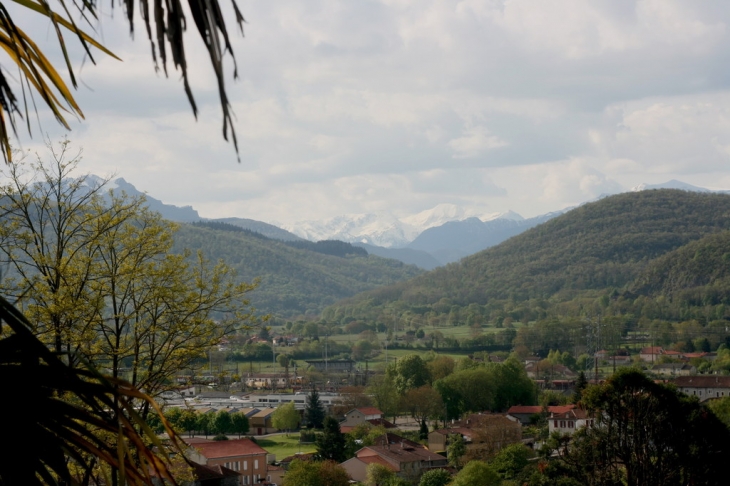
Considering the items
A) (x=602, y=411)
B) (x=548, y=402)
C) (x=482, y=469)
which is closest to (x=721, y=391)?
(x=548, y=402)

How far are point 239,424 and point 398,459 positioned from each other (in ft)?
56.2

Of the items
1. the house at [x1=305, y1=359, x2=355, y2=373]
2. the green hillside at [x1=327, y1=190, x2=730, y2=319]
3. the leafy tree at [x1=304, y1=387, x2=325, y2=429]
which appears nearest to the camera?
the leafy tree at [x1=304, y1=387, x2=325, y2=429]

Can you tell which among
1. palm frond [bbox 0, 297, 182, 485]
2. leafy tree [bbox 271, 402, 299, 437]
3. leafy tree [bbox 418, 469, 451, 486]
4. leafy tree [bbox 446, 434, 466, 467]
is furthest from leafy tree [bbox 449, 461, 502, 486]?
palm frond [bbox 0, 297, 182, 485]

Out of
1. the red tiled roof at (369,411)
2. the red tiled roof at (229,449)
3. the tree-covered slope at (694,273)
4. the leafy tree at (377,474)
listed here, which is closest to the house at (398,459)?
the leafy tree at (377,474)

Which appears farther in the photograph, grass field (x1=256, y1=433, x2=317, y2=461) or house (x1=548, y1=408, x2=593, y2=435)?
grass field (x1=256, y1=433, x2=317, y2=461)

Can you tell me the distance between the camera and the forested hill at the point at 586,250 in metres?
150

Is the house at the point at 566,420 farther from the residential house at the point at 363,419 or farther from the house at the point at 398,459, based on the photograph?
the residential house at the point at 363,419

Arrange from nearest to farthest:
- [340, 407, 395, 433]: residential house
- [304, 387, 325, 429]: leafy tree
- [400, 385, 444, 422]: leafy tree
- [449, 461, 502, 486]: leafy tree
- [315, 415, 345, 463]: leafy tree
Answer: [449, 461, 502, 486]: leafy tree
[315, 415, 345, 463]: leafy tree
[340, 407, 395, 433]: residential house
[304, 387, 325, 429]: leafy tree
[400, 385, 444, 422]: leafy tree

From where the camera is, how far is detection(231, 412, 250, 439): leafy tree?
5206cm

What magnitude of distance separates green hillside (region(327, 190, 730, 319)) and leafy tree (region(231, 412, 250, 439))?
305ft

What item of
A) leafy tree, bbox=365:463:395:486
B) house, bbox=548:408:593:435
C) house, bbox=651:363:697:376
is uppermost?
house, bbox=651:363:697:376

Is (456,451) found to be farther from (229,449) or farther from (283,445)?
(283,445)

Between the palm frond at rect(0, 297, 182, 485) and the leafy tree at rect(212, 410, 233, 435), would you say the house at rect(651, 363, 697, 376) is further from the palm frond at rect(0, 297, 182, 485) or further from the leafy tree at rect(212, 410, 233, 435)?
the palm frond at rect(0, 297, 182, 485)

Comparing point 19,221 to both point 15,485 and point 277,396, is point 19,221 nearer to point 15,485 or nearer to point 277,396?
point 15,485
